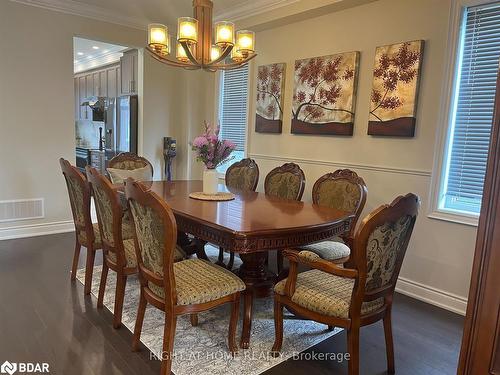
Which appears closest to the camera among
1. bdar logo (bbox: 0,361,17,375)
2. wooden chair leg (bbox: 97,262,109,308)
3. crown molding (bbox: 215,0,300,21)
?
bdar logo (bbox: 0,361,17,375)

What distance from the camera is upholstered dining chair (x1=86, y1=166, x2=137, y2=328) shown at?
7.45 ft

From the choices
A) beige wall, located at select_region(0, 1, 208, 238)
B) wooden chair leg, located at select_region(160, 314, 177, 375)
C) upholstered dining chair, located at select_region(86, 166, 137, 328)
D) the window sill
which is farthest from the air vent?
the window sill

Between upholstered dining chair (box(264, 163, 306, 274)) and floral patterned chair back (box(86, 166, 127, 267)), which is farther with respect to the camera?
upholstered dining chair (box(264, 163, 306, 274))

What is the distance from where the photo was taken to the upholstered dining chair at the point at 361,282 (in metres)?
1.67

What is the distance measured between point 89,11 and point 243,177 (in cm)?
289

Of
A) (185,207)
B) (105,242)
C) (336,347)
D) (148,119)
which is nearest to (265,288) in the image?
(336,347)

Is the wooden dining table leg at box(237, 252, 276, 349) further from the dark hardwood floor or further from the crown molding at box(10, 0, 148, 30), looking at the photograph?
the crown molding at box(10, 0, 148, 30)

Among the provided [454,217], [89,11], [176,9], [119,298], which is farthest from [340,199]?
[89,11]

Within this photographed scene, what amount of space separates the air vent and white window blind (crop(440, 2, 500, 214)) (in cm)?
449

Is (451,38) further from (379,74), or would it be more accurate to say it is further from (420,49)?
(379,74)

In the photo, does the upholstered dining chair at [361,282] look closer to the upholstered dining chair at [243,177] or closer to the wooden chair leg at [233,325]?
the wooden chair leg at [233,325]

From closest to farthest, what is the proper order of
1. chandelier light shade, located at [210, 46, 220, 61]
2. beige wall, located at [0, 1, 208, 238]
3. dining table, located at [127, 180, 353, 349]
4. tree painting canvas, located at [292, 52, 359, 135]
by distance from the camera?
dining table, located at [127, 180, 353, 349], chandelier light shade, located at [210, 46, 220, 61], tree painting canvas, located at [292, 52, 359, 135], beige wall, located at [0, 1, 208, 238]

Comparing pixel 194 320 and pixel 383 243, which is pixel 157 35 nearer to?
pixel 194 320

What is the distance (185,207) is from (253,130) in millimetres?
2440
